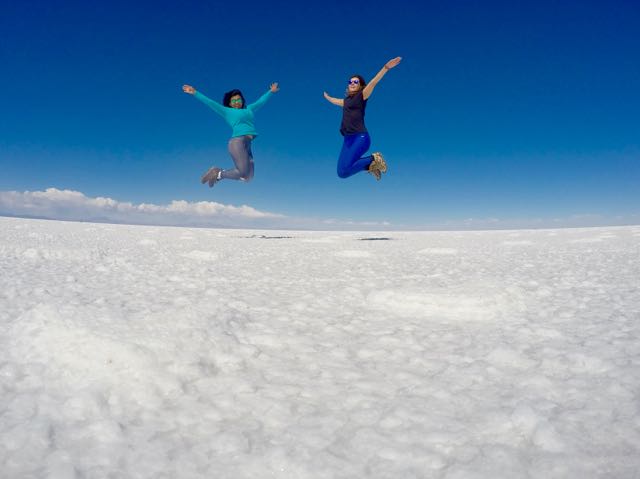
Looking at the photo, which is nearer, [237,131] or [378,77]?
[378,77]

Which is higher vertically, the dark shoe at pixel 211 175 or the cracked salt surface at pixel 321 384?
the dark shoe at pixel 211 175

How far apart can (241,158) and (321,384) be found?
6.82 metres

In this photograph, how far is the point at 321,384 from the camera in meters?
1.50

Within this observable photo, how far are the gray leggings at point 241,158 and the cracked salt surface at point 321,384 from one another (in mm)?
5232

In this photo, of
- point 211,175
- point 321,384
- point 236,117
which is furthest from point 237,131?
point 321,384

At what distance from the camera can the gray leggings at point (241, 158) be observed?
7.68 metres

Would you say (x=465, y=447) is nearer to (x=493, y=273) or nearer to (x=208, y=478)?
(x=208, y=478)

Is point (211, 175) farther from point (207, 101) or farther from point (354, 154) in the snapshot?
point (354, 154)

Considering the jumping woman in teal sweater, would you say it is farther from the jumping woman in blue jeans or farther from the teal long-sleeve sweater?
the jumping woman in blue jeans

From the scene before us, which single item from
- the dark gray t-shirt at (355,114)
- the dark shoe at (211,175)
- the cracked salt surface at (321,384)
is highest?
the dark gray t-shirt at (355,114)

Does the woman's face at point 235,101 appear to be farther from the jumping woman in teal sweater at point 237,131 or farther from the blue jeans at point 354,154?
the blue jeans at point 354,154

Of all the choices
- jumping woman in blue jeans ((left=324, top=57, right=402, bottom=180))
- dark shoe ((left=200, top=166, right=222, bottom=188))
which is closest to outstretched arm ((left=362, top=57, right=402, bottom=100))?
jumping woman in blue jeans ((left=324, top=57, right=402, bottom=180))

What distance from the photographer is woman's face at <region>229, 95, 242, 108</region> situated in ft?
25.5

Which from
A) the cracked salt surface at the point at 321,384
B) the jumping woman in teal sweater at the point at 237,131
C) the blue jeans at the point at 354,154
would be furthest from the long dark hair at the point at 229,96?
the cracked salt surface at the point at 321,384
